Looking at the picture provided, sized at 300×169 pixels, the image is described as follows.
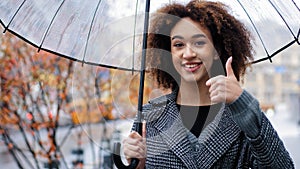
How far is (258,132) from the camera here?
5.97ft

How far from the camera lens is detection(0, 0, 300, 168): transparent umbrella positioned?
7.73ft

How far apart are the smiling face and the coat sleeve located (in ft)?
1.04

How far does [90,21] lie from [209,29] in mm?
645

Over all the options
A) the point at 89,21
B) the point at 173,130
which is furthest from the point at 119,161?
the point at 89,21

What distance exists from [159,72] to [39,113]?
11.5ft

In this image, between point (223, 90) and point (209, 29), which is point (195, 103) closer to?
point (209, 29)

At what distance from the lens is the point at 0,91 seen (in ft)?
17.6

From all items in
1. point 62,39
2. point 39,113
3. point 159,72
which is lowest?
point 39,113

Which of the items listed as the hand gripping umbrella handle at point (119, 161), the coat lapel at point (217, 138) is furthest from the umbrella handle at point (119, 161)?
the coat lapel at point (217, 138)

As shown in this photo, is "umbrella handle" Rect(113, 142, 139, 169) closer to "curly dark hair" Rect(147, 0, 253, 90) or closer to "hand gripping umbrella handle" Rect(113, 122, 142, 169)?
"hand gripping umbrella handle" Rect(113, 122, 142, 169)

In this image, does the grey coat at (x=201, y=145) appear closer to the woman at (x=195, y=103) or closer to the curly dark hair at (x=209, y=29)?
the woman at (x=195, y=103)

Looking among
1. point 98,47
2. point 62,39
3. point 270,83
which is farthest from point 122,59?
point 270,83

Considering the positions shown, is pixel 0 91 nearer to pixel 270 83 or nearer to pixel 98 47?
pixel 98 47

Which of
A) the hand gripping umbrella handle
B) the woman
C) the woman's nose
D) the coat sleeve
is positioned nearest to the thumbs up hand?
the coat sleeve
